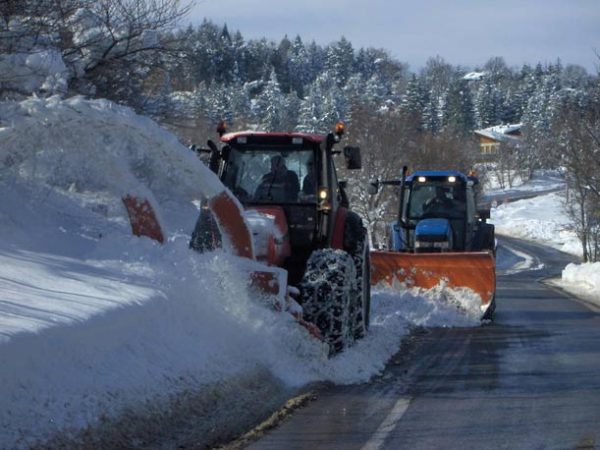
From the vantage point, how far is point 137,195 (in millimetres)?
8750

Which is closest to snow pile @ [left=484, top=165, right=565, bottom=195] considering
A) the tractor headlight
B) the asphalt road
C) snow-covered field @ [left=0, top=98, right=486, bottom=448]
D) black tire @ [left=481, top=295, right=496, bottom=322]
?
the tractor headlight

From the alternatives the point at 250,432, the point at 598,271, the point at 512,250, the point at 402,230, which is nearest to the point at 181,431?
the point at 250,432

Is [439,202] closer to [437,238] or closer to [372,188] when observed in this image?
[437,238]

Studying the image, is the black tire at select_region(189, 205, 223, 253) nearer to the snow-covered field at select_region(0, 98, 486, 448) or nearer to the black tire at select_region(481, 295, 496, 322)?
the snow-covered field at select_region(0, 98, 486, 448)

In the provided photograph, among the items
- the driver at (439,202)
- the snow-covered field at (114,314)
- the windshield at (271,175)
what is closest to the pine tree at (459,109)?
the driver at (439,202)

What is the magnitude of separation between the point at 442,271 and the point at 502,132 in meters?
114

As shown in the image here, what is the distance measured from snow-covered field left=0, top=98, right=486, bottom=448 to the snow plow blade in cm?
403

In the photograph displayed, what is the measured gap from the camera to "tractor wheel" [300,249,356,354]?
9.19 meters

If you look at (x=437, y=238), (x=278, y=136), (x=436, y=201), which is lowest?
(x=437, y=238)

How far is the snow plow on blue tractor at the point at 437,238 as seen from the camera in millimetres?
14477

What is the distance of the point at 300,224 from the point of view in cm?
1030

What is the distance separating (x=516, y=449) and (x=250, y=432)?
1748 mm

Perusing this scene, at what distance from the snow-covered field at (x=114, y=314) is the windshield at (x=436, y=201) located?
7.83 m

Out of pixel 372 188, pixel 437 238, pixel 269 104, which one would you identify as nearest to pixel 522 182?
pixel 269 104
